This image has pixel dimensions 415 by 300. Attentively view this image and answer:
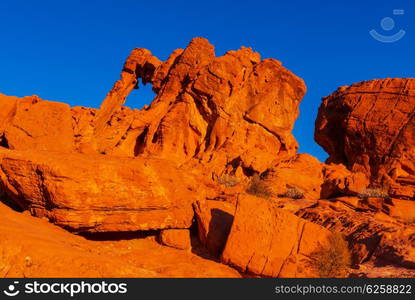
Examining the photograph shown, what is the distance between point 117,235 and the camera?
10414 millimetres

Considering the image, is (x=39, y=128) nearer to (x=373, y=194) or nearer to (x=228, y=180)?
(x=228, y=180)

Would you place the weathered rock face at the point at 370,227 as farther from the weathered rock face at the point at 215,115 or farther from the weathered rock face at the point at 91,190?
the weathered rock face at the point at 215,115

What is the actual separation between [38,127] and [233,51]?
51.4 ft

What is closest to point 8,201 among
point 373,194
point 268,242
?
point 268,242

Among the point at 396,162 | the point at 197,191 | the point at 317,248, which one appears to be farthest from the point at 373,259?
the point at 396,162

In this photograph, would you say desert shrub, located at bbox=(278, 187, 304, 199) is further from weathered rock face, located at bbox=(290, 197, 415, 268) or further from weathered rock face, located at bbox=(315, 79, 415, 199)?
weathered rock face, located at bbox=(315, 79, 415, 199)

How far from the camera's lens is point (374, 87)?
26.0 m

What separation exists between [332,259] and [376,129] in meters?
16.8

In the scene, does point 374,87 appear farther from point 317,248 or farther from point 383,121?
point 317,248

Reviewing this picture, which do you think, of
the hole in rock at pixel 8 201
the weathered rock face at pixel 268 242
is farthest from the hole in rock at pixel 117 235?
the weathered rock face at pixel 268 242

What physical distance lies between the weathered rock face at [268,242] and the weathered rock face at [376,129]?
39.4ft

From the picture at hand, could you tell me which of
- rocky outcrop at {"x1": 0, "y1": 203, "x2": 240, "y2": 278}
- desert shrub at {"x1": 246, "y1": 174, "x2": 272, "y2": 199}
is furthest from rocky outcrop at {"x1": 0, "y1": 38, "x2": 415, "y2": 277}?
desert shrub at {"x1": 246, "y1": 174, "x2": 272, "y2": 199}

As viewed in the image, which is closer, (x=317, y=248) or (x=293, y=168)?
(x=317, y=248)

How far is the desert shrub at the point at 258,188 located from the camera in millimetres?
18177
